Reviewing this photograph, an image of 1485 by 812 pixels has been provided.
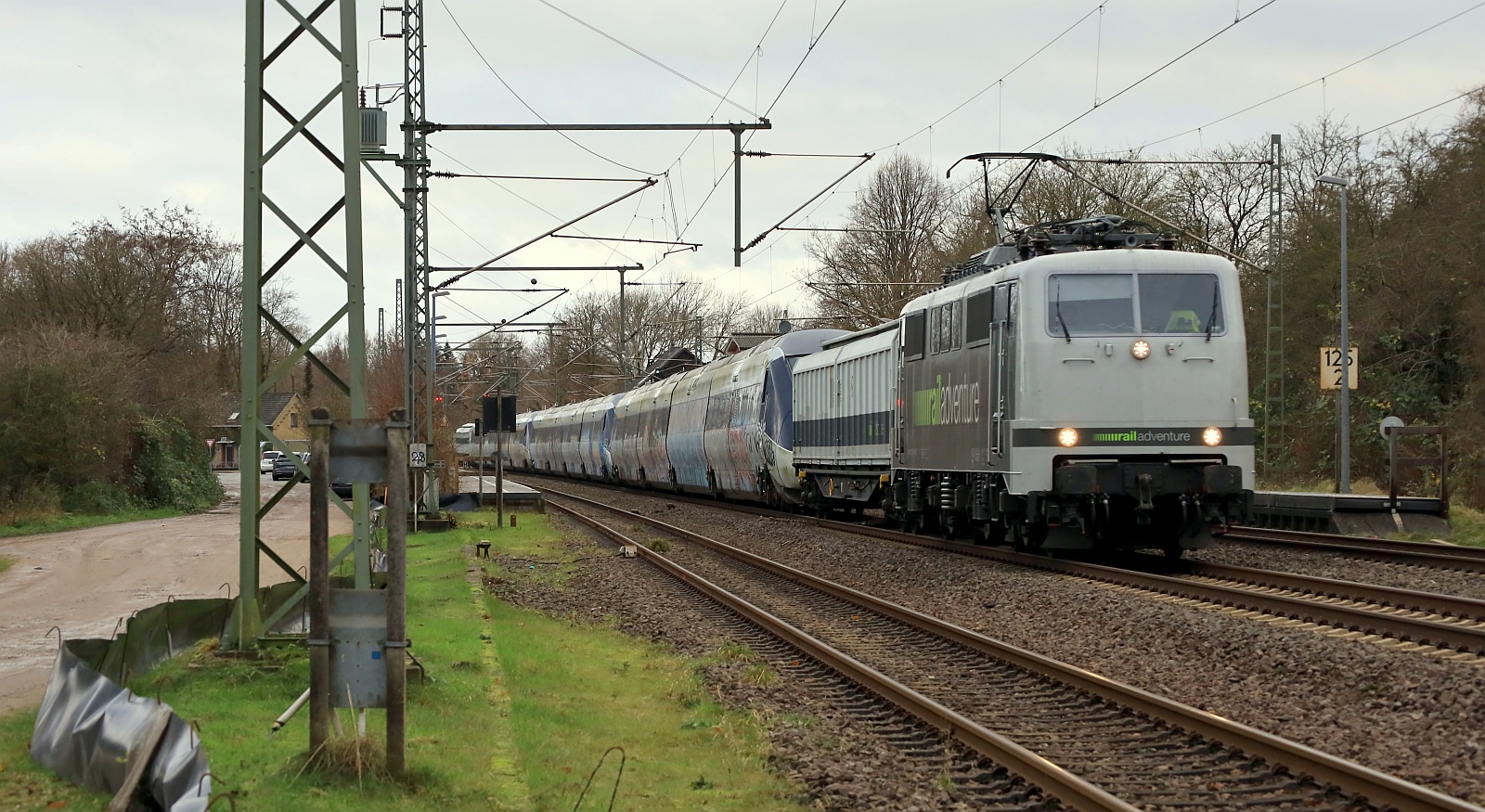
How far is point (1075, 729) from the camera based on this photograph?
7812 mm

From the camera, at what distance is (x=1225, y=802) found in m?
6.14

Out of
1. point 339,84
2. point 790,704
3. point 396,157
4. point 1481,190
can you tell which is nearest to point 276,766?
point 790,704

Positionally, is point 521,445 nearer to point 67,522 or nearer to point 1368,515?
point 67,522

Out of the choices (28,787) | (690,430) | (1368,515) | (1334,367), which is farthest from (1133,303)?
(690,430)

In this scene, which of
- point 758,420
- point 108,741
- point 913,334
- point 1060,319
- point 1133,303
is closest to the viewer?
point 108,741

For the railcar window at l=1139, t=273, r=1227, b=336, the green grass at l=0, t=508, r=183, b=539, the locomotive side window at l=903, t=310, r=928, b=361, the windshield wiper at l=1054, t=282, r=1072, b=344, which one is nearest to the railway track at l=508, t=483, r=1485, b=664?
the windshield wiper at l=1054, t=282, r=1072, b=344

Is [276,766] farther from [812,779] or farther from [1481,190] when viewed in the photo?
[1481,190]

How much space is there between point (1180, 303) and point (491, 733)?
33.6 ft

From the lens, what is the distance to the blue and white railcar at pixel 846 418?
22.3 metres

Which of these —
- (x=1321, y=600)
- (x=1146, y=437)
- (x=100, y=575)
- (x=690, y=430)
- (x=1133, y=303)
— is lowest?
(x=100, y=575)

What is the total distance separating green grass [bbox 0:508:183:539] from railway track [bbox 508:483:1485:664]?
22.1 metres

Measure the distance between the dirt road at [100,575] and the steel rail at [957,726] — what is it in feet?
18.4

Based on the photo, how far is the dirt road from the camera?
1226 centimetres

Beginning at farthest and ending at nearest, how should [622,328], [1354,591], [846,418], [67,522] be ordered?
[622,328] → [67,522] → [846,418] → [1354,591]
